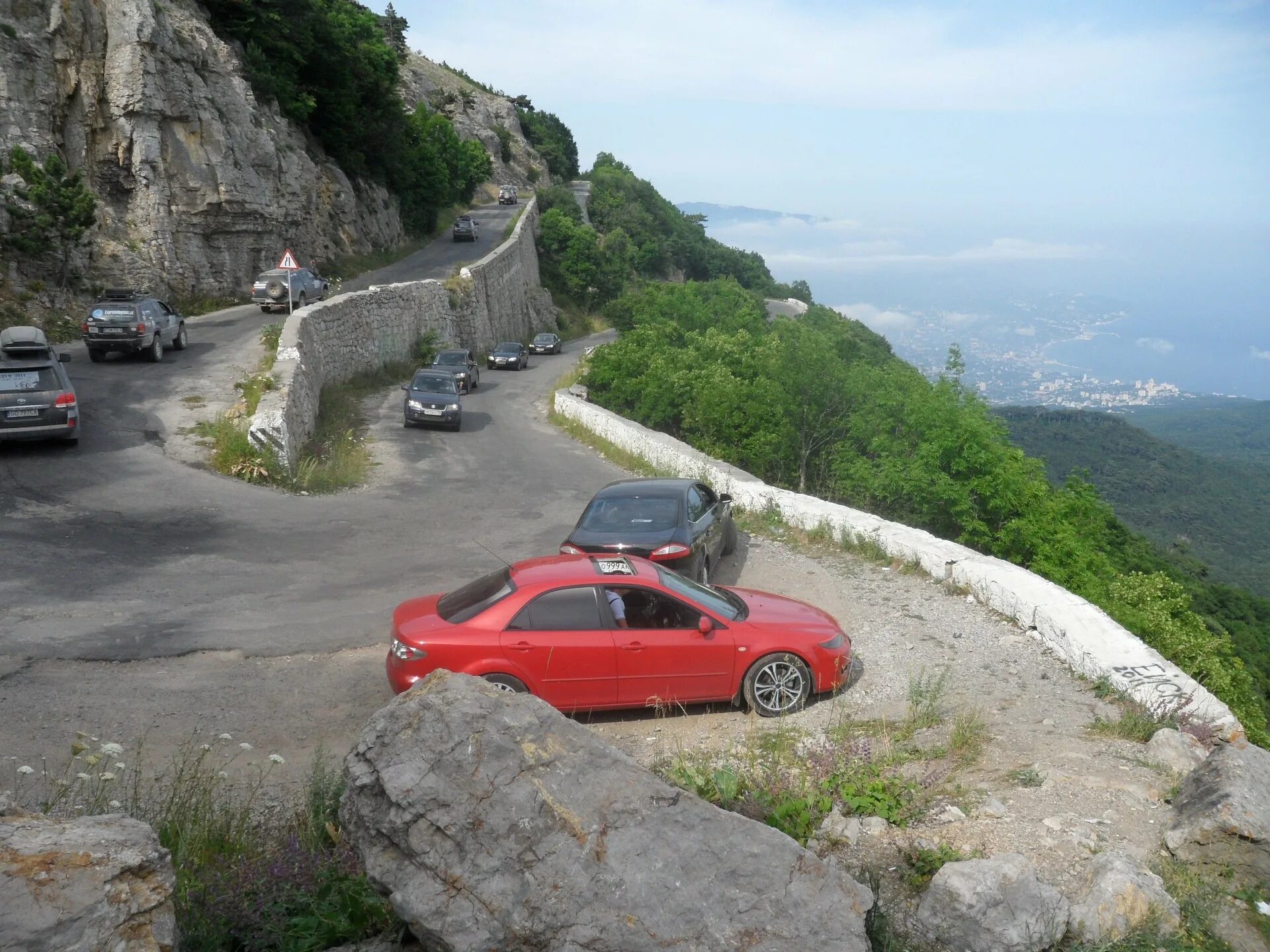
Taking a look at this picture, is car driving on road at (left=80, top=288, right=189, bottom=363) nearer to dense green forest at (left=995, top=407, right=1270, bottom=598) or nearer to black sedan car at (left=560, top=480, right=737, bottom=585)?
black sedan car at (left=560, top=480, right=737, bottom=585)

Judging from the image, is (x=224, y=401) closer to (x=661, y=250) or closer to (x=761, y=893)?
(x=761, y=893)

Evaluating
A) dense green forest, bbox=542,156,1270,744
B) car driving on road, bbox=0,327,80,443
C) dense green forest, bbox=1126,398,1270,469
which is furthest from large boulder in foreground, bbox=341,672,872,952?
dense green forest, bbox=1126,398,1270,469

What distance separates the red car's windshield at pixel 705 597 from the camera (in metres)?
8.72

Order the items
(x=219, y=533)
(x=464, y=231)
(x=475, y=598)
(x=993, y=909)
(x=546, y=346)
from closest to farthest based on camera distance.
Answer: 1. (x=993, y=909)
2. (x=475, y=598)
3. (x=219, y=533)
4. (x=546, y=346)
5. (x=464, y=231)

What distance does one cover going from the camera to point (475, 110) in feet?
318

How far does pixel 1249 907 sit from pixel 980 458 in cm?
1563

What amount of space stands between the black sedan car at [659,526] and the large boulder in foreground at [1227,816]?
19.1 feet

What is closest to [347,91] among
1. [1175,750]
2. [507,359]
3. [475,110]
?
[507,359]

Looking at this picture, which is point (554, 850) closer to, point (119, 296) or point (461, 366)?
point (119, 296)

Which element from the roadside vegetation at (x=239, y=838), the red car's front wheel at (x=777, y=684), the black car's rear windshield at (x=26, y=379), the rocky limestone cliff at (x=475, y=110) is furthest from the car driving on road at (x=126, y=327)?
the rocky limestone cliff at (x=475, y=110)

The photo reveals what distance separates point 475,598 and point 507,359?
128ft

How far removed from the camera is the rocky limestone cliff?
88.6 metres

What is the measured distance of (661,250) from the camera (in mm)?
96938

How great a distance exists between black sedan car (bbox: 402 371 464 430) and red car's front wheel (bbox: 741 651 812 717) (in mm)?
18878
